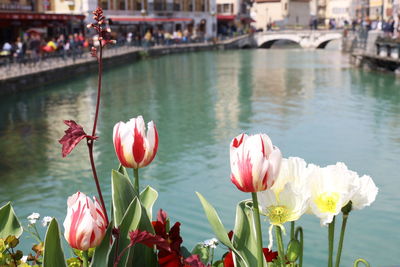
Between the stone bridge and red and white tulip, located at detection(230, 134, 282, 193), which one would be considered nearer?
red and white tulip, located at detection(230, 134, 282, 193)

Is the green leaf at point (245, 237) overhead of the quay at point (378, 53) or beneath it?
overhead

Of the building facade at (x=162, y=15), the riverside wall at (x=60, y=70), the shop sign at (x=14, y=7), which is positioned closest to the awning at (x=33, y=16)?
the shop sign at (x=14, y=7)

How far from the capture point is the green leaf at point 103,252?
5.16 ft

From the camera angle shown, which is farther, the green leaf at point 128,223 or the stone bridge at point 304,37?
the stone bridge at point 304,37

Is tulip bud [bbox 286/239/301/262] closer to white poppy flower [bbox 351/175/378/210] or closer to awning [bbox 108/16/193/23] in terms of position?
white poppy flower [bbox 351/175/378/210]

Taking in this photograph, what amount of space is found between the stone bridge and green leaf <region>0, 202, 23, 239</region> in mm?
49032

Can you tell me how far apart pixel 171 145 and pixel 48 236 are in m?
9.51

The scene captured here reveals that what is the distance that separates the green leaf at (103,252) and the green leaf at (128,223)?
0.03m

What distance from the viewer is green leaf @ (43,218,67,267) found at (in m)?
1.52

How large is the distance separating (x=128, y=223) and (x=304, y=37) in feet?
165

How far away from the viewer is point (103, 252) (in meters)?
1.59

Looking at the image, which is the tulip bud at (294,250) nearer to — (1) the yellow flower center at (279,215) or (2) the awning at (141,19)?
(1) the yellow flower center at (279,215)

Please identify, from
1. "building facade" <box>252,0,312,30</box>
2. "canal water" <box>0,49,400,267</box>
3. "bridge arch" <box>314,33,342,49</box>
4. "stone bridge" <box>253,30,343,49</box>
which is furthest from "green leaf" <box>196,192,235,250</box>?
"building facade" <box>252,0,312,30</box>

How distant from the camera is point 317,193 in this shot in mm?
1529
